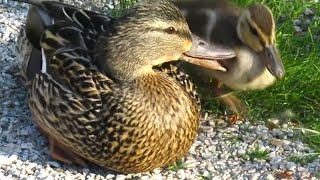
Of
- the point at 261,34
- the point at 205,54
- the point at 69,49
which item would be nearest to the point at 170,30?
the point at 205,54

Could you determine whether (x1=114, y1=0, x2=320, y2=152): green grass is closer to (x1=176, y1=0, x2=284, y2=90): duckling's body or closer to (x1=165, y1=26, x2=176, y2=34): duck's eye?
(x1=176, y1=0, x2=284, y2=90): duckling's body

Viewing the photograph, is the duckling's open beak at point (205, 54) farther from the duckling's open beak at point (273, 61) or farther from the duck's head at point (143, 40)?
the duckling's open beak at point (273, 61)

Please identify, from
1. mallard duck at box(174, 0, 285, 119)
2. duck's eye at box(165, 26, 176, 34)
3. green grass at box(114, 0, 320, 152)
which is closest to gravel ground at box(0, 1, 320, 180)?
green grass at box(114, 0, 320, 152)

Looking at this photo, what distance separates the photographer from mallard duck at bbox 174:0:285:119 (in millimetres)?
4035

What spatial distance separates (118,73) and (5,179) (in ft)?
2.40

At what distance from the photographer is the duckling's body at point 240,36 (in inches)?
159

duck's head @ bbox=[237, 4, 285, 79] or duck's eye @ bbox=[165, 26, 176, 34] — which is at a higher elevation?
duck's eye @ bbox=[165, 26, 176, 34]

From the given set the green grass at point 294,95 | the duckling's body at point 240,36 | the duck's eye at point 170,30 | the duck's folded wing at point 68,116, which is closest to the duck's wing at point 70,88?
the duck's folded wing at point 68,116

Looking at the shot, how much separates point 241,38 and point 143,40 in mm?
673

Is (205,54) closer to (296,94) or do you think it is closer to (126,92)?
(126,92)

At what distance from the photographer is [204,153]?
4.05m

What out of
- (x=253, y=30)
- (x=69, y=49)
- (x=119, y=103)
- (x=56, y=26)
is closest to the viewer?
(x=119, y=103)

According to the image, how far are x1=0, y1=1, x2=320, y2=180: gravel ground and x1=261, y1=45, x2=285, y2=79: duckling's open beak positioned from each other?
1.27 ft

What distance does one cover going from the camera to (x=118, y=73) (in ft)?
12.0
